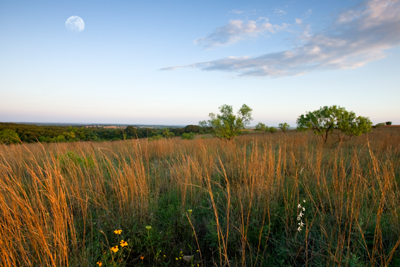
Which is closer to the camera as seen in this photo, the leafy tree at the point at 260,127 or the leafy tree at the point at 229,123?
the leafy tree at the point at 229,123

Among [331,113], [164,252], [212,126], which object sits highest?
[331,113]

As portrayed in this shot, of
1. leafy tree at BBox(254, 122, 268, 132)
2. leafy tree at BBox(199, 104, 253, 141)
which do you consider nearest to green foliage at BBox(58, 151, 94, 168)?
leafy tree at BBox(199, 104, 253, 141)

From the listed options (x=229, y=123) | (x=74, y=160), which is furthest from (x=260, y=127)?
(x=74, y=160)

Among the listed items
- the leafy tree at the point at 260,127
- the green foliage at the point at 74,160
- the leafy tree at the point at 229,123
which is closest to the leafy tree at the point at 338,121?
the leafy tree at the point at 229,123

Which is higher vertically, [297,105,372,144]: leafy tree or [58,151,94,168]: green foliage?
[297,105,372,144]: leafy tree

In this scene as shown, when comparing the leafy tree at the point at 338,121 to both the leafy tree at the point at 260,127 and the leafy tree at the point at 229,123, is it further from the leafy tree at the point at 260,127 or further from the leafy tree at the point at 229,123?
the leafy tree at the point at 260,127

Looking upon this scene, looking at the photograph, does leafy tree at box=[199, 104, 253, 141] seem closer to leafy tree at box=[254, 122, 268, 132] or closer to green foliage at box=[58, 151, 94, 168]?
green foliage at box=[58, 151, 94, 168]

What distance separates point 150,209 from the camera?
9.64ft

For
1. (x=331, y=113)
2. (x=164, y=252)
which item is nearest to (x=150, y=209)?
(x=164, y=252)

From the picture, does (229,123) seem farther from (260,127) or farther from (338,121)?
(260,127)

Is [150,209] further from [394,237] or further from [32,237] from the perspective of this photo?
[394,237]

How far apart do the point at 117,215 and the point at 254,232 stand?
200 centimetres

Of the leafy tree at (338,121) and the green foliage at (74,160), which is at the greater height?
the leafy tree at (338,121)

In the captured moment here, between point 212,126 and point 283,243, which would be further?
point 212,126
